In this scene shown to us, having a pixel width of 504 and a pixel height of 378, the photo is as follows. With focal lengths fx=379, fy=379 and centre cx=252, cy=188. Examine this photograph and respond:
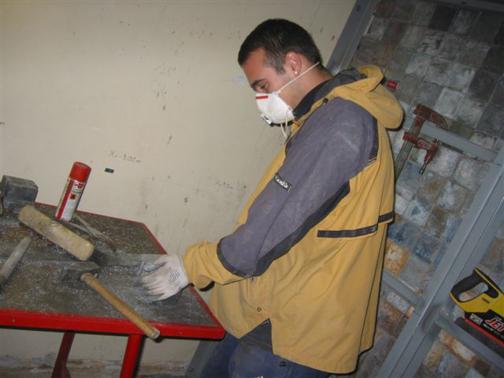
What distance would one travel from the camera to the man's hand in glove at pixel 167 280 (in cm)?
121

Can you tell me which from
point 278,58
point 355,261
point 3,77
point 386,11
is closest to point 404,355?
point 355,261

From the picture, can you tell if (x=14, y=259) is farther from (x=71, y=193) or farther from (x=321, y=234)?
(x=321, y=234)

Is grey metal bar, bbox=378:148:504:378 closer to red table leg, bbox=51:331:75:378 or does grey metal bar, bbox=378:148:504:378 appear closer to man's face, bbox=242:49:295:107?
man's face, bbox=242:49:295:107

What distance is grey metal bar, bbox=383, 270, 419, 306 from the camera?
1.63 metres

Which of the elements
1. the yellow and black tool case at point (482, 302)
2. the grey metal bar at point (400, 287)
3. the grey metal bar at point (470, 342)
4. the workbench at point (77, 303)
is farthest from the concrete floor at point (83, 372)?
the yellow and black tool case at point (482, 302)

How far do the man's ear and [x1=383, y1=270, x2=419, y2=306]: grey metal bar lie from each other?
102 cm

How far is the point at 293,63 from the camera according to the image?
1.32 metres

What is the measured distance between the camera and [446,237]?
1.58 metres

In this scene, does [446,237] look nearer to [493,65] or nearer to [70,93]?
[493,65]

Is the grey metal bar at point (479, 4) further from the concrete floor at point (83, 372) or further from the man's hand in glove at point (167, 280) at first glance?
the concrete floor at point (83, 372)

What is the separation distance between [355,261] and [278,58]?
2.40 feet

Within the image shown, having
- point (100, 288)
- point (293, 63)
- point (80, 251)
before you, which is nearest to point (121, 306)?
point (100, 288)

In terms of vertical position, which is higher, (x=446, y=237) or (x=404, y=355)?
(x=446, y=237)

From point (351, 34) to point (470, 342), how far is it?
156cm
